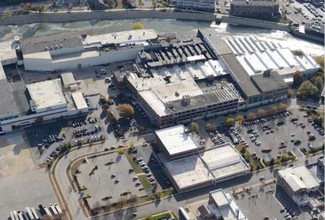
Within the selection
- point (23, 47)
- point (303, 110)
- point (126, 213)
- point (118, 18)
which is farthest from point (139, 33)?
point (126, 213)

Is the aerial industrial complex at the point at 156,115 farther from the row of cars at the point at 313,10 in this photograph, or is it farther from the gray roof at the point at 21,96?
the row of cars at the point at 313,10

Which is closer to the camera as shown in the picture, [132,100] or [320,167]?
[320,167]

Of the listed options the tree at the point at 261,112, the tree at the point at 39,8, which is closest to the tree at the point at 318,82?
the tree at the point at 261,112

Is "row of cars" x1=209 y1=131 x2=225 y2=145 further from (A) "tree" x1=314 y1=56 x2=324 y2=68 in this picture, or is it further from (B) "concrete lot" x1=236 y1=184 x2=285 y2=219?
(A) "tree" x1=314 y1=56 x2=324 y2=68

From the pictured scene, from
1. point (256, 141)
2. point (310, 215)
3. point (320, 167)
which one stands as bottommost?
point (310, 215)

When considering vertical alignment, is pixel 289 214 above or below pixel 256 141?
below

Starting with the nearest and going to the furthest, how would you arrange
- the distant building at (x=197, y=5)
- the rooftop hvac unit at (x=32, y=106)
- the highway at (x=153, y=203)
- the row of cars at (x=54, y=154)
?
1. the highway at (x=153, y=203)
2. the row of cars at (x=54, y=154)
3. the rooftop hvac unit at (x=32, y=106)
4. the distant building at (x=197, y=5)

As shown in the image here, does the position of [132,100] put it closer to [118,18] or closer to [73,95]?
[73,95]
